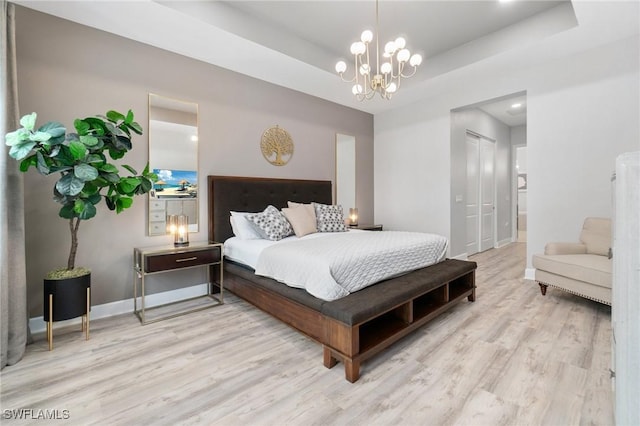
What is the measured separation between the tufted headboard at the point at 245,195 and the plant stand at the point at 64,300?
1389mm

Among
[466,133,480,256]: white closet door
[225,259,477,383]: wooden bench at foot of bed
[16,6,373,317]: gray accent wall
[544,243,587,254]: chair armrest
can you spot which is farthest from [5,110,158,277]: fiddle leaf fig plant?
[466,133,480,256]: white closet door

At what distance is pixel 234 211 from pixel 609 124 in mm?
4557

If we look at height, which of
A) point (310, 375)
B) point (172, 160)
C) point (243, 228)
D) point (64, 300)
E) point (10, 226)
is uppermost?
point (172, 160)

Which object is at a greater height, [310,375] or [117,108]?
[117,108]

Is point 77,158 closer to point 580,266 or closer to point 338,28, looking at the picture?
point 338,28

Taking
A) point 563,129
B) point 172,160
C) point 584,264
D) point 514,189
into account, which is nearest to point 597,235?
point 584,264

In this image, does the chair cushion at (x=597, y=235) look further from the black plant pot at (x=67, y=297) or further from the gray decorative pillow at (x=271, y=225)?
the black plant pot at (x=67, y=297)

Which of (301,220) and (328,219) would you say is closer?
(301,220)

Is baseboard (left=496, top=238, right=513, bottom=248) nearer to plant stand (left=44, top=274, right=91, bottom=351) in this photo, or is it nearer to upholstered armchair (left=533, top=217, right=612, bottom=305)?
upholstered armchair (left=533, top=217, right=612, bottom=305)

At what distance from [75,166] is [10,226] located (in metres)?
0.64

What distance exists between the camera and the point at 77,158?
2037 millimetres

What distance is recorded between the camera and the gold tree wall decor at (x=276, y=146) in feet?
13.2

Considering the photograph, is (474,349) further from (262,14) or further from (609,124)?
(262,14)

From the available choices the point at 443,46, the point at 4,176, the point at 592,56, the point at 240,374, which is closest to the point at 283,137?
the point at 443,46
